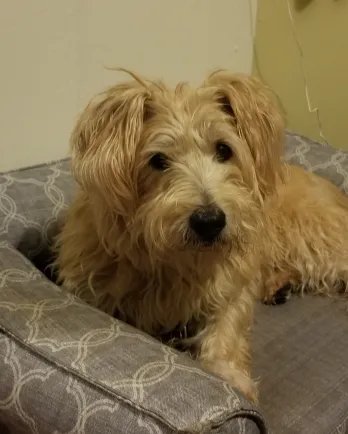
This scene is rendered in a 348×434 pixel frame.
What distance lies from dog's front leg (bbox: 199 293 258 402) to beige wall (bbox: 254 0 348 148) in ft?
3.98

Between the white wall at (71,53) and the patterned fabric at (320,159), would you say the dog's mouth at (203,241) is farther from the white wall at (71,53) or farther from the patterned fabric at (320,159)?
the patterned fabric at (320,159)

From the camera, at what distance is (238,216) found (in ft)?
4.53

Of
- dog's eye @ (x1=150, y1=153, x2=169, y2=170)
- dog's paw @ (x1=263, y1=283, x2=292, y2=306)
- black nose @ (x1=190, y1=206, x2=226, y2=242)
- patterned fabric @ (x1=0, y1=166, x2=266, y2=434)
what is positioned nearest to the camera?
patterned fabric @ (x1=0, y1=166, x2=266, y2=434)

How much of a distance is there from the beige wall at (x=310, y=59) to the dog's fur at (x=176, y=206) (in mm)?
1073

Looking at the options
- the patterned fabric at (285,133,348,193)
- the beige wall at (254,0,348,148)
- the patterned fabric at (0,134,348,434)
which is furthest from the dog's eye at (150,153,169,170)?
the beige wall at (254,0,348,148)

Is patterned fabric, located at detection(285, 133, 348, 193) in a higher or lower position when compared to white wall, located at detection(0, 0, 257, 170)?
lower

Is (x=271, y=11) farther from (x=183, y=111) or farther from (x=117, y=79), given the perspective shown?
(x=183, y=111)

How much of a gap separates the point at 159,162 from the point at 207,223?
21cm

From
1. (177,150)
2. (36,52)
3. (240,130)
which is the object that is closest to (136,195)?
(177,150)

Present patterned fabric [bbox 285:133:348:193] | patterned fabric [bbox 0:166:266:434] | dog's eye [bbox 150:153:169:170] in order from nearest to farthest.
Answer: patterned fabric [bbox 0:166:266:434] < dog's eye [bbox 150:153:169:170] < patterned fabric [bbox 285:133:348:193]

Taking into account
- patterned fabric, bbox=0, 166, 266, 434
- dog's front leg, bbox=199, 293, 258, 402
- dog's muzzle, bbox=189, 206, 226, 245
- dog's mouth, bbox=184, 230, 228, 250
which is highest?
dog's muzzle, bbox=189, 206, 226, 245

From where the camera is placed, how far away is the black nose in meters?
1.31

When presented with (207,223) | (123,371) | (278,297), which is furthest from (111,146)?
(278,297)

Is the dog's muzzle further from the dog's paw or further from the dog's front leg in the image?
the dog's paw
